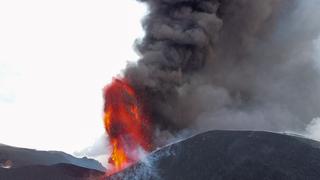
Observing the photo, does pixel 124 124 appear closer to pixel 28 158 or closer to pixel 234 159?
pixel 234 159

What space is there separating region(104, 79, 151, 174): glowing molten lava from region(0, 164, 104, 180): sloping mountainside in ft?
20.5

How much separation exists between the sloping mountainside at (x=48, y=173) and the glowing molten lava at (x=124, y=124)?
625 cm

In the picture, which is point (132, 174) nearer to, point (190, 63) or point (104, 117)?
point (104, 117)

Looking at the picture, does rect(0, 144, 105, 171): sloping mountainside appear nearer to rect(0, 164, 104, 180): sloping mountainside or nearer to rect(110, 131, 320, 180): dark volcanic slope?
rect(0, 164, 104, 180): sloping mountainside

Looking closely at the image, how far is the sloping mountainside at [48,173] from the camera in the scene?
→ 6331 centimetres

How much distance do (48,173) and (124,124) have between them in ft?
48.3

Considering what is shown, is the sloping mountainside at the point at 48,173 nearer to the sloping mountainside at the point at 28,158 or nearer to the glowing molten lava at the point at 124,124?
the glowing molten lava at the point at 124,124

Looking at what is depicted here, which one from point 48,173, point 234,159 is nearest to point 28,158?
point 48,173

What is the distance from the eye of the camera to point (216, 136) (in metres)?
56.2

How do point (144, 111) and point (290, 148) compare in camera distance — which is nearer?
point (290, 148)

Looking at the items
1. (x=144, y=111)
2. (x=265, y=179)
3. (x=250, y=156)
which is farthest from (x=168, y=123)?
(x=265, y=179)

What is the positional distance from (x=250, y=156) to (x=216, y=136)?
5.84 metres

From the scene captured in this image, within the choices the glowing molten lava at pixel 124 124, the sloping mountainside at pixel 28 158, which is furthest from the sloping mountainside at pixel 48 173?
the sloping mountainside at pixel 28 158

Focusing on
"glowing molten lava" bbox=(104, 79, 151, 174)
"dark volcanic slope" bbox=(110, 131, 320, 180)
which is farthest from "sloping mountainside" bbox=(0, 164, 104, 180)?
"dark volcanic slope" bbox=(110, 131, 320, 180)
